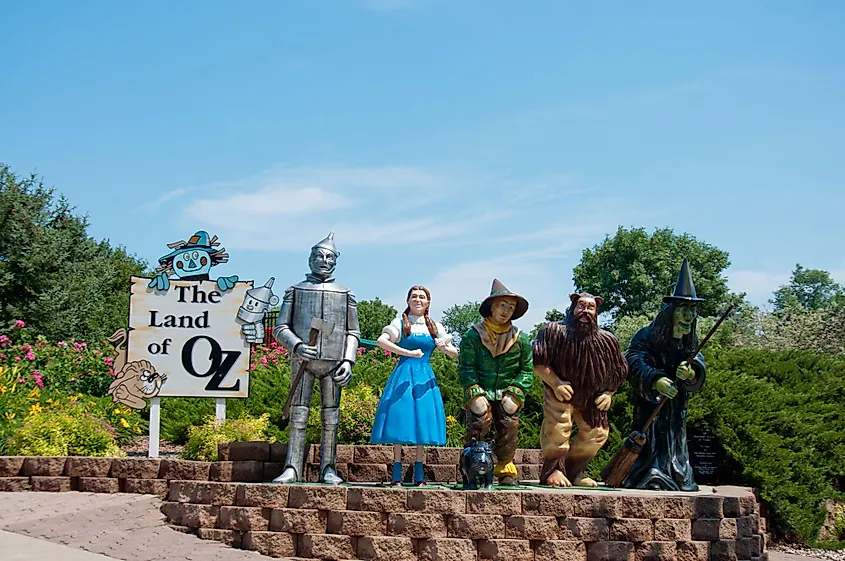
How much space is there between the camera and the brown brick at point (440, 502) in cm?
667

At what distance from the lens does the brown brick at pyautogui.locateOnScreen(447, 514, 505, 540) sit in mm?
6621

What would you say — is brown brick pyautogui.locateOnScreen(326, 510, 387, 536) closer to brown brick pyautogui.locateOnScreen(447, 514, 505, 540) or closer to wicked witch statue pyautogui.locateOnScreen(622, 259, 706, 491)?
brown brick pyautogui.locateOnScreen(447, 514, 505, 540)

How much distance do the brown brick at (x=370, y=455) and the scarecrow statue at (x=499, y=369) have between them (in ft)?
4.97

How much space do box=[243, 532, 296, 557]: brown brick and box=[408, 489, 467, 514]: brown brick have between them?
1.05 metres

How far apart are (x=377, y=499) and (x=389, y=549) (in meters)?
0.38

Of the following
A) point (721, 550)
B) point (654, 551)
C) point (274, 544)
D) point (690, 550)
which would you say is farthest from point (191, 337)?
point (721, 550)

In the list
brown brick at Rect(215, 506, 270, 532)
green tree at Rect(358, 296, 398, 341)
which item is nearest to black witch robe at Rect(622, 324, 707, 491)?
brown brick at Rect(215, 506, 270, 532)

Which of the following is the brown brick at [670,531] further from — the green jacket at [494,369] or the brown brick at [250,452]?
the brown brick at [250,452]

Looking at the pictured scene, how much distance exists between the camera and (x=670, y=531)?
664cm

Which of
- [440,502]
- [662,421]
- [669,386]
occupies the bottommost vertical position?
[440,502]

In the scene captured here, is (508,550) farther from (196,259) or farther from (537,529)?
(196,259)

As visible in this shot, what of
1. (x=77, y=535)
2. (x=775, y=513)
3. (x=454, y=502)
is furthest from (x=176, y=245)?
(x=775, y=513)

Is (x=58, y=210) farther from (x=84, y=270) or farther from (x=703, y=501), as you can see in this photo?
(x=703, y=501)

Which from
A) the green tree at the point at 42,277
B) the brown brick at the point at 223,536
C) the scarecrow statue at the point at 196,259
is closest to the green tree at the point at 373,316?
the green tree at the point at 42,277
